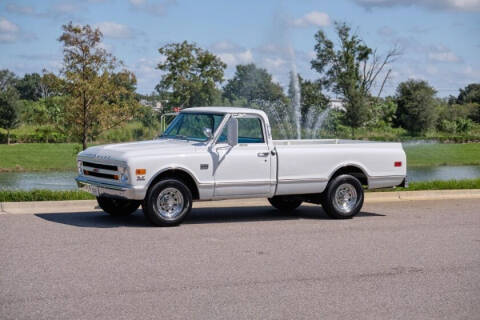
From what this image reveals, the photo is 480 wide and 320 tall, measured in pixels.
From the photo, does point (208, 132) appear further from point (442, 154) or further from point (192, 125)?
point (442, 154)

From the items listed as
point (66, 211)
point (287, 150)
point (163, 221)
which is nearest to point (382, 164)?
point (287, 150)

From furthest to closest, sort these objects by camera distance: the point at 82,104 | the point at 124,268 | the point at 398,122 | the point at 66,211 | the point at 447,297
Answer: the point at 398,122, the point at 82,104, the point at 66,211, the point at 124,268, the point at 447,297

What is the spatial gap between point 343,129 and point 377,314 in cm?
4769

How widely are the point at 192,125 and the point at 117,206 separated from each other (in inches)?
75.5

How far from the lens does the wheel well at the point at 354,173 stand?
13359mm

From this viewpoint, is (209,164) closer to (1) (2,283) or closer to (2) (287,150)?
(2) (287,150)

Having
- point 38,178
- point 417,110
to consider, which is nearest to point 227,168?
point 38,178

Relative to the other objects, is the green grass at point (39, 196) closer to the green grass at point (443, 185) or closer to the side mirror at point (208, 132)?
the side mirror at point (208, 132)

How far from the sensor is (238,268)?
8539 millimetres

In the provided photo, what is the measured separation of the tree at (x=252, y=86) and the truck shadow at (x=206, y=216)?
48.3 metres

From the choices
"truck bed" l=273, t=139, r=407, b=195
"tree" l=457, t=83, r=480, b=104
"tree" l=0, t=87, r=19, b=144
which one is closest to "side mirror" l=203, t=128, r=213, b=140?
"truck bed" l=273, t=139, r=407, b=195

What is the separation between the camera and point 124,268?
27.5ft

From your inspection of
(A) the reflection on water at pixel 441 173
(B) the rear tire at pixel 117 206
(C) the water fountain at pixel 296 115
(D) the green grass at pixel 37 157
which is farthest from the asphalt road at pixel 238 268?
(C) the water fountain at pixel 296 115

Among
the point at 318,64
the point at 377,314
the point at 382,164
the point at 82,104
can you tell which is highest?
the point at 318,64
